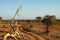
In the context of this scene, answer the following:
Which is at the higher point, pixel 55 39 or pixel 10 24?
pixel 10 24

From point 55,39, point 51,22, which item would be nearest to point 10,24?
point 55,39

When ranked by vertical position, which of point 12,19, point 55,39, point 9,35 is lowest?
point 55,39

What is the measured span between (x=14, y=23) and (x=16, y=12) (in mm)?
979

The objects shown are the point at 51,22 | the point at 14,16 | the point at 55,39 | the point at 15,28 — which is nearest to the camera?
the point at 14,16

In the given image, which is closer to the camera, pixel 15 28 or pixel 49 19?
pixel 15 28

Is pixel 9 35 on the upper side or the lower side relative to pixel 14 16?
lower

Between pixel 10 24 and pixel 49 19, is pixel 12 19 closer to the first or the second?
pixel 10 24

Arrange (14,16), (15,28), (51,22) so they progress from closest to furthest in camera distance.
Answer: (14,16), (15,28), (51,22)

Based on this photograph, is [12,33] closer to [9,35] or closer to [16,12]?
[9,35]

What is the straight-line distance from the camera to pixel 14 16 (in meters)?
9.17

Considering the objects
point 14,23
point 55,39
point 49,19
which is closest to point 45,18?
point 49,19

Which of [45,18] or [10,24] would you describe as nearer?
[10,24]

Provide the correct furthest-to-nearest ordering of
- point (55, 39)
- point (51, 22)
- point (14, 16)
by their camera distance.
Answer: point (51, 22), point (55, 39), point (14, 16)

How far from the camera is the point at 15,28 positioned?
32.4ft
